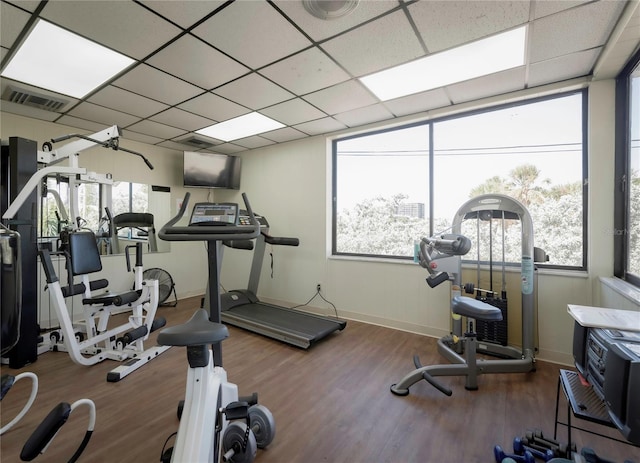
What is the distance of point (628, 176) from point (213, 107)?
400 cm

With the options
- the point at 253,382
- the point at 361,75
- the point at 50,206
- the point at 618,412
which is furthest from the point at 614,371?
the point at 50,206

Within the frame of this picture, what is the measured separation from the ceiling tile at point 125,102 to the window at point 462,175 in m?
2.40

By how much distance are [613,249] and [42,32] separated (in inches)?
188

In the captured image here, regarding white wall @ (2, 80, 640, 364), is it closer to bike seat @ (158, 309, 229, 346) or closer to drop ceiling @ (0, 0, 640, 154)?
drop ceiling @ (0, 0, 640, 154)

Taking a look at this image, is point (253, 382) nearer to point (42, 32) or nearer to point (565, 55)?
point (42, 32)

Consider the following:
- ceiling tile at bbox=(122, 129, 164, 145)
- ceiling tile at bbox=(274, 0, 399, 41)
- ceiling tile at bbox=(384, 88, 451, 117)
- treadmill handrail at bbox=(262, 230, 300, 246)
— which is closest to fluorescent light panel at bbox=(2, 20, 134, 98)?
ceiling tile at bbox=(122, 129, 164, 145)

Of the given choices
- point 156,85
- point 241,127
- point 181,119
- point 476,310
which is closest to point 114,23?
point 156,85

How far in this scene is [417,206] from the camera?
3.64 metres

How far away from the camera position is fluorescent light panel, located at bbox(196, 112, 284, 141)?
3740 mm

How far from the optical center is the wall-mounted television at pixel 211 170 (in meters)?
4.81

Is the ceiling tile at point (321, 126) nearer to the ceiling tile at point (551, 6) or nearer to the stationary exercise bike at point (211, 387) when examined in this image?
the ceiling tile at point (551, 6)

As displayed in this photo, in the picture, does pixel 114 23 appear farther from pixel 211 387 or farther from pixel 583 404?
pixel 583 404

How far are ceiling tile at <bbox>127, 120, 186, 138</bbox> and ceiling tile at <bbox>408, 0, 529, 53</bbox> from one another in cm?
342

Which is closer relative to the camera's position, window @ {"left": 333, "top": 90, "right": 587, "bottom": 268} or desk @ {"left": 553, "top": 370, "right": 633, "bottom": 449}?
desk @ {"left": 553, "top": 370, "right": 633, "bottom": 449}
